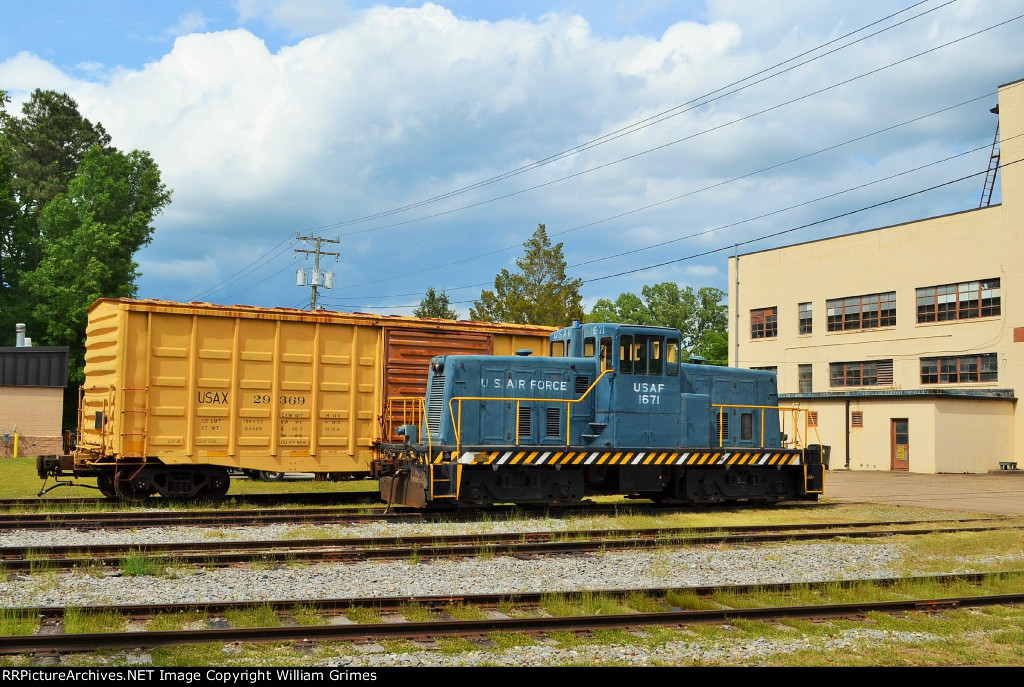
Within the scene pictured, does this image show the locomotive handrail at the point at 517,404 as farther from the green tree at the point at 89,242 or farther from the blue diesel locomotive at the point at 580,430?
the green tree at the point at 89,242

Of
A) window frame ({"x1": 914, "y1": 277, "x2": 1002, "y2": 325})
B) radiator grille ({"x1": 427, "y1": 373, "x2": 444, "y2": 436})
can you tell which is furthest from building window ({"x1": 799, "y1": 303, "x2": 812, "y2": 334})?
radiator grille ({"x1": 427, "y1": 373, "x2": 444, "y2": 436})

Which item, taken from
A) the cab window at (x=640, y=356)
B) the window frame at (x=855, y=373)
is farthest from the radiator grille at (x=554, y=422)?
the window frame at (x=855, y=373)

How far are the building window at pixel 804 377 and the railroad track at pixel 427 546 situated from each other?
30798 millimetres

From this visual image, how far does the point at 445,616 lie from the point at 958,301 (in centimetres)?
3656

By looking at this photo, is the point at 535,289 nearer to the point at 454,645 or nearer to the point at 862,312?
the point at 862,312

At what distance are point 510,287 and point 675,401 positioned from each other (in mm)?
39333

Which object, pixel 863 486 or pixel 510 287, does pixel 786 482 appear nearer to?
pixel 863 486

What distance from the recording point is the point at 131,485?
16.5 meters

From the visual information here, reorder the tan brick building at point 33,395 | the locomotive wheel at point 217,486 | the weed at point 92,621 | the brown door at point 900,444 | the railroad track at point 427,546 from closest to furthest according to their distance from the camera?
the weed at point 92,621 < the railroad track at point 427,546 < the locomotive wheel at point 217,486 < the tan brick building at point 33,395 < the brown door at point 900,444

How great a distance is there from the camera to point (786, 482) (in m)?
19.0

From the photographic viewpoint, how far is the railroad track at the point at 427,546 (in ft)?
34.6

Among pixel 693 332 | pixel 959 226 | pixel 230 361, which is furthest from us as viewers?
pixel 693 332

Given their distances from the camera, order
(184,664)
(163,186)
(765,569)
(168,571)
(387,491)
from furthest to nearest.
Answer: (163,186), (387,491), (765,569), (168,571), (184,664)

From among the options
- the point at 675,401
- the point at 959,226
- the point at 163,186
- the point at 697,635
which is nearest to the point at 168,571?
the point at 697,635
